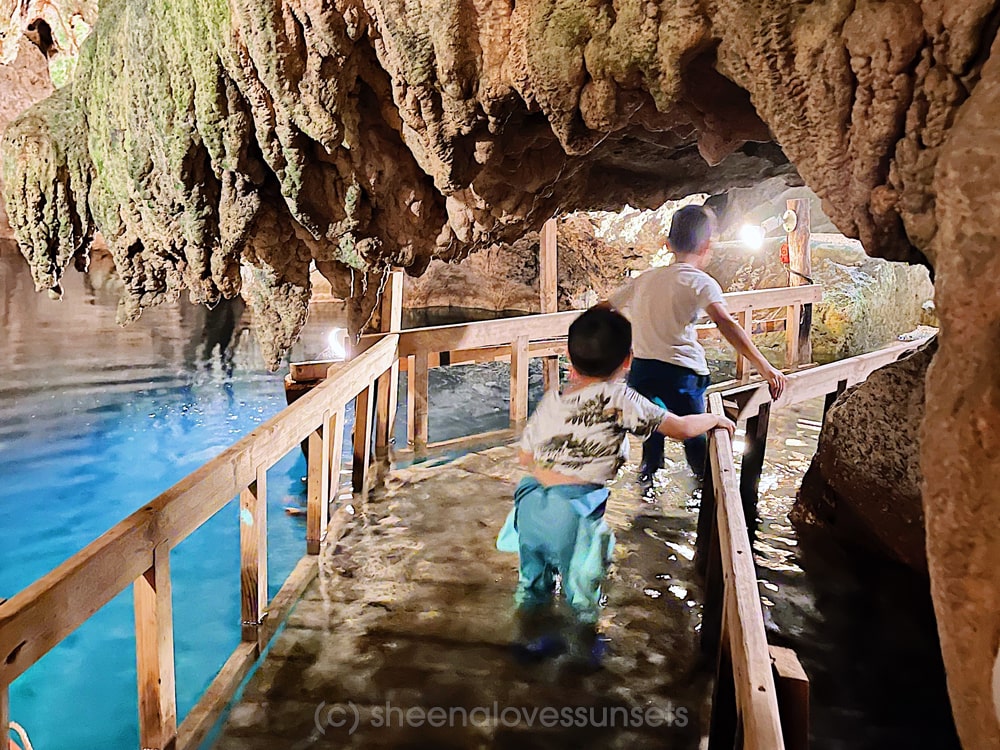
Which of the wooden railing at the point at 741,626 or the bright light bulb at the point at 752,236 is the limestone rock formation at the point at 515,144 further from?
the bright light bulb at the point at 752,236

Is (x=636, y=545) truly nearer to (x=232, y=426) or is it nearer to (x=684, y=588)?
(x=684, y=588)

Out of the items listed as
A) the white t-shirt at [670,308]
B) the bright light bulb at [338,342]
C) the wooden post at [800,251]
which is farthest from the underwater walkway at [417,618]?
the bright light bulb at [338,342]

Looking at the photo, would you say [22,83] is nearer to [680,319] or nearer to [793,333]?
[793,333]

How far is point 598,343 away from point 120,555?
1720 mm

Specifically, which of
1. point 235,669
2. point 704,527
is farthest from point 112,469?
point 704,527

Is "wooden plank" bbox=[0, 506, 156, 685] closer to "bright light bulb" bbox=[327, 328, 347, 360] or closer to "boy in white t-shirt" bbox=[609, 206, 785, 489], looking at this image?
"boy in white t-shirt" bbox=[609, 206, 785, 489]

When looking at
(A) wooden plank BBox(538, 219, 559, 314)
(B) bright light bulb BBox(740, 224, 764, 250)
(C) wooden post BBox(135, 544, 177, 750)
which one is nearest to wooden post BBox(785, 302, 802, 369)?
(B) bright light bulb BBox(740, 224, 764, 250)

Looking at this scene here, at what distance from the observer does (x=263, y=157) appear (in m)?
4.59

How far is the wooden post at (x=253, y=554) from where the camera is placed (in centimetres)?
334

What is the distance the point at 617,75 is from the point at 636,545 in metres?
2.67

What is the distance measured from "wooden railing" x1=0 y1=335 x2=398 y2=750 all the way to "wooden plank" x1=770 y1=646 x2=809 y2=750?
5.79 feet

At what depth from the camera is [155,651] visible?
2.51 meters

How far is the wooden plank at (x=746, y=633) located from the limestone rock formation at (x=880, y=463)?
145 cm

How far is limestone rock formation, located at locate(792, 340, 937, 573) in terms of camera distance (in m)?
3.74
